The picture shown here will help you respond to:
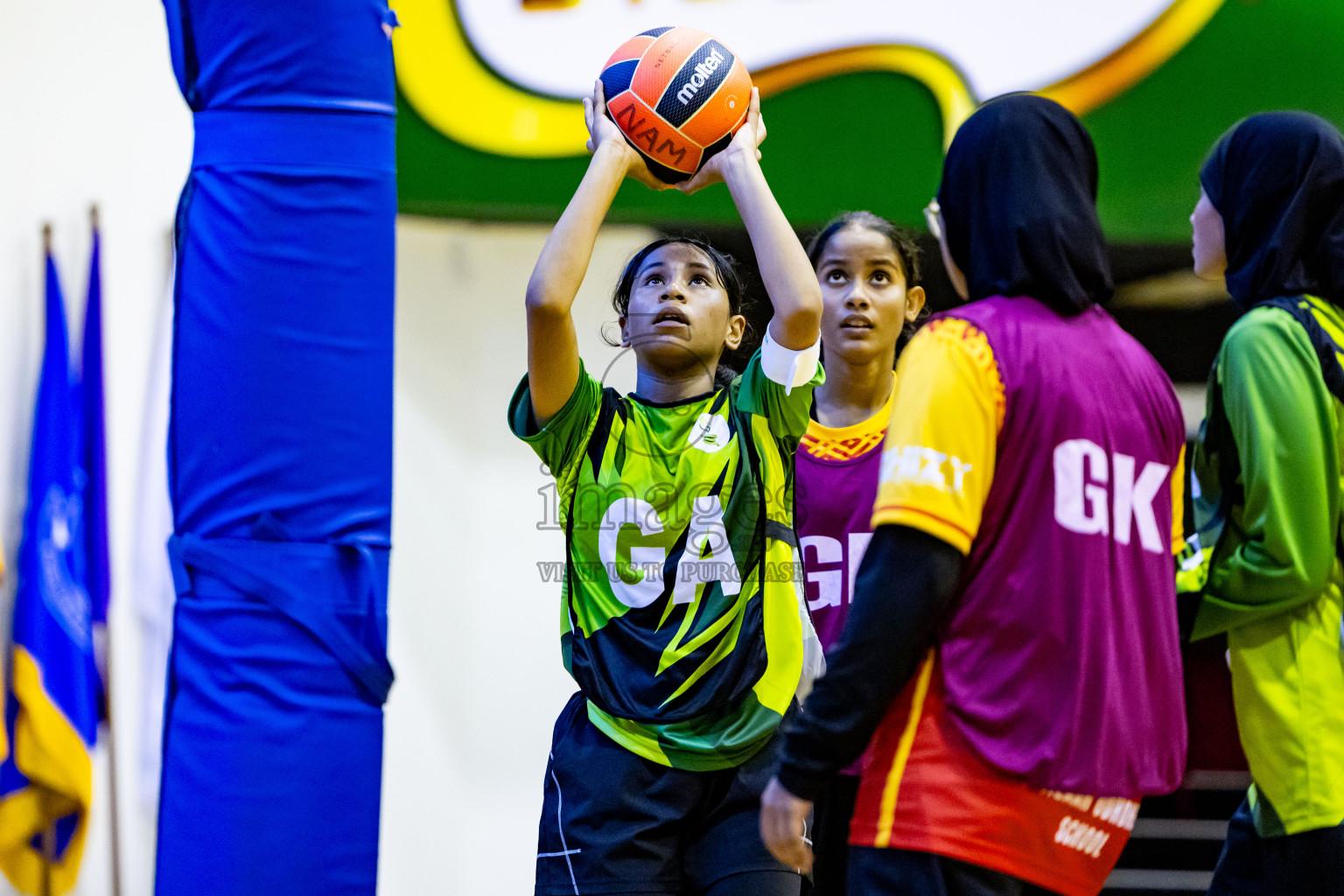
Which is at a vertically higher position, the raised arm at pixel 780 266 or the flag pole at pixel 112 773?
the raised arm at pixel 780 266

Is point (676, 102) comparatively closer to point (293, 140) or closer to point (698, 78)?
point (698, 78)

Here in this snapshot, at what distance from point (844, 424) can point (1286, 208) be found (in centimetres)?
112

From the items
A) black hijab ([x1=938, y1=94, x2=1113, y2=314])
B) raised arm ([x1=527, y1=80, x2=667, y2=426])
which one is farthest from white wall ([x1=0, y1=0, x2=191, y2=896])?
black hijab ([x1=938, y1=94, x2=1113, y2=314])

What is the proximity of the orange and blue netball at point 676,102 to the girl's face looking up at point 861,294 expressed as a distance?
718mm

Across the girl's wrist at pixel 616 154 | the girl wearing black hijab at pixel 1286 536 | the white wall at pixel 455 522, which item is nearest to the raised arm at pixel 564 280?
the girl's wrist at pixel 616 154

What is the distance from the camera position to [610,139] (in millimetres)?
2459

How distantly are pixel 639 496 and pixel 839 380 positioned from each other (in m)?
0.92

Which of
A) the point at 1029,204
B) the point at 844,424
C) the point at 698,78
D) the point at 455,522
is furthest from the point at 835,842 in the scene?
the point at 455,522

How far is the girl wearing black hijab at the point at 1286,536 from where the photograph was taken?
84.7 inches

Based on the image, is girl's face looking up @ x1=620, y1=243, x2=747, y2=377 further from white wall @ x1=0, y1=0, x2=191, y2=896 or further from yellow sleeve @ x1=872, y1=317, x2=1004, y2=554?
white wall @ x1=0, y1=0, x2=191, y2=896

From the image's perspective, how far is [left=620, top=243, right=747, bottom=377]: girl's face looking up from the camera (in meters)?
2.54

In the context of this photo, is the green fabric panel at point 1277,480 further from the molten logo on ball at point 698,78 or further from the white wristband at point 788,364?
the molten logo on ball at point 698,78

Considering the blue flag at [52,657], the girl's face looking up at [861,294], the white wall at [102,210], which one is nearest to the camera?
the girl's face looking up at [861,294]

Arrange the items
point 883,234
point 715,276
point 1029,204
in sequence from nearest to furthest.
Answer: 1. point 1029,204
2. point 715,276
3. point 883,234
